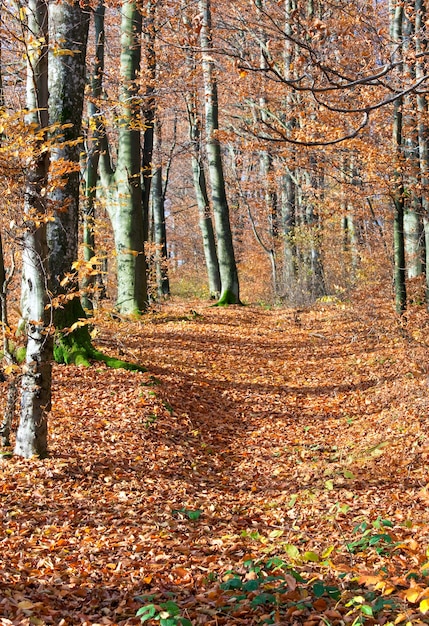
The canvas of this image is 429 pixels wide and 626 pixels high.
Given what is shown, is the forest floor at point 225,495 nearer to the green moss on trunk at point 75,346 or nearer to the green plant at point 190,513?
the green plant at point 190,513

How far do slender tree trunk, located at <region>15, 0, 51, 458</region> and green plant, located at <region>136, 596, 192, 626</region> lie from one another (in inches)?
99.7

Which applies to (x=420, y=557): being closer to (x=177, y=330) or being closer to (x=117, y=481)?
(x=117, y=481)

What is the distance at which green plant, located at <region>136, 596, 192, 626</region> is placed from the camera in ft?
11.4

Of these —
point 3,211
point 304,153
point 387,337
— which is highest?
point 304,153

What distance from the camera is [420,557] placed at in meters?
4.29

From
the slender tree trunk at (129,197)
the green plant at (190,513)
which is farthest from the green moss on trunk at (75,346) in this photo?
the slender tree trunk at (129,197)

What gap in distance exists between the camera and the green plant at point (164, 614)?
3.46m

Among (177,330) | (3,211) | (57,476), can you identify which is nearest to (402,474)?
(57,476)

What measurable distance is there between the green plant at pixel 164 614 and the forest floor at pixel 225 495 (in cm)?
2

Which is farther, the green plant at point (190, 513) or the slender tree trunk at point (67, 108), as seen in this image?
the slender tree trunk at point (67, 108)

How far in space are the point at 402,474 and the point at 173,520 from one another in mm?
2435

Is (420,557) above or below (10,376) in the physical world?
below

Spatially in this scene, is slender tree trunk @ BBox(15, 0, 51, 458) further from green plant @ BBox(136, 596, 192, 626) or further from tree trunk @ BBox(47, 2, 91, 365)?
green plant @ BBox(136, 596, 192, 626)

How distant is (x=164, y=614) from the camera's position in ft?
11.7
